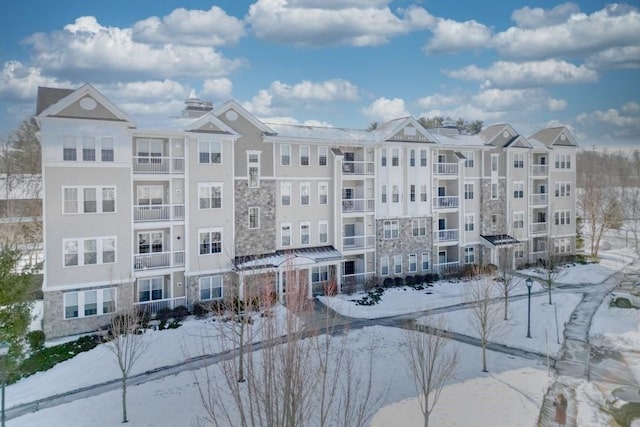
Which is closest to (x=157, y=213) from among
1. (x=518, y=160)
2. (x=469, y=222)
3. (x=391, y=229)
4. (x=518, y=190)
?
(x=391, y=229)

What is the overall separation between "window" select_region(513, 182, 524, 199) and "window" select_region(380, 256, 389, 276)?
13451 mm

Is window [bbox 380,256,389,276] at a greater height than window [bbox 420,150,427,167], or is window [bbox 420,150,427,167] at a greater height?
window [bbox 420,150,427,167]

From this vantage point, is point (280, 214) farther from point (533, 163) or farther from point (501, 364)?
point (533, 163)

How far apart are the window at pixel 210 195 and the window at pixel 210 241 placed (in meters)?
1.42

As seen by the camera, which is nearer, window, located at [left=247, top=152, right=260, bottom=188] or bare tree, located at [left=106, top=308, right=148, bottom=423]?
bare tree, located at [left=106, top=308, right=148, bottom=423]

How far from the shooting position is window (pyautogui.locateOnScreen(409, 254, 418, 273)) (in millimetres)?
32688

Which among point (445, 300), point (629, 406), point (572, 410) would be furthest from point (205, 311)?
point (629, 406)

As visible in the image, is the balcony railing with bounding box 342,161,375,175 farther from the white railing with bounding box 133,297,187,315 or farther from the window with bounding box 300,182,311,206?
the white railing with bounding box 133,297,187,315

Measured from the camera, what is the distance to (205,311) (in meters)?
24.8

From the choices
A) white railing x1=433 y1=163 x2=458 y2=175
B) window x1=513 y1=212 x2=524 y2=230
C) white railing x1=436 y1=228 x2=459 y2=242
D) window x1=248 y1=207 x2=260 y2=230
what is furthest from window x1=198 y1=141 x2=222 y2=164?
window x1=513 y1=212 x2=524 y2=230

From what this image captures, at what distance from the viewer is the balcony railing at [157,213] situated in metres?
24.3

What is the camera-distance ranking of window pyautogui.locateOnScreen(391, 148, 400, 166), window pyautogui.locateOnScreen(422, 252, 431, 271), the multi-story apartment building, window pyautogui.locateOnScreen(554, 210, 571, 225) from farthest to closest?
window pyautogui.locateOnScreen(554, 210, 571, 225) → window pyautogui.locateOnScreen(422, 252, 431, 271) → window pyautogui.locateOnScreen(391, 148, 400, 166) → the multi-story apartment building

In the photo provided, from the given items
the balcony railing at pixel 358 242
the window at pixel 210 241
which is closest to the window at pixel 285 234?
the balcony railing at pixel 358 242

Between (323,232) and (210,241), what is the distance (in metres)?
7.68
